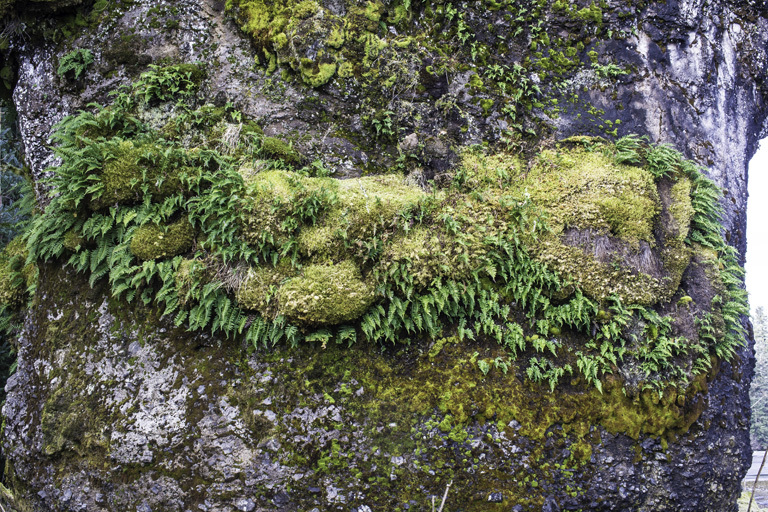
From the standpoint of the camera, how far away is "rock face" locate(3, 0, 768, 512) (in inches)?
245

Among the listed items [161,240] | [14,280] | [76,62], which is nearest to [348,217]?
[161,240]

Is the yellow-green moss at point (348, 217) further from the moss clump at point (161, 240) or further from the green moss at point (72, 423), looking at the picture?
the green moss at point (72, 423)

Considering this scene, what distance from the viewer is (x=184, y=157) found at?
6930 millimetres

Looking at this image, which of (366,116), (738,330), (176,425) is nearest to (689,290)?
(738,330)

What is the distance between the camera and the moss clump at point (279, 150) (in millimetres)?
7504

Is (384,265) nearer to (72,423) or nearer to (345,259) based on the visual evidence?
(345,259)

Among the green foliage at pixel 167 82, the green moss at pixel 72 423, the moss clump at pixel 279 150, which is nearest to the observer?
the green moss at pixel 72 423

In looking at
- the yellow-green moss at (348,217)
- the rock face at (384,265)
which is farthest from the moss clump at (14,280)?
the yellow-green moss at (348,217)

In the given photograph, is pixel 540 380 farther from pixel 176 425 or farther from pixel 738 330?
pixel 176 425

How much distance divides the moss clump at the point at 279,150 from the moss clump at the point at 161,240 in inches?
69.5

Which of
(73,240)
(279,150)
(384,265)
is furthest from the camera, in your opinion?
(279,150)

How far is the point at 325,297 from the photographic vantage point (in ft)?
20.6

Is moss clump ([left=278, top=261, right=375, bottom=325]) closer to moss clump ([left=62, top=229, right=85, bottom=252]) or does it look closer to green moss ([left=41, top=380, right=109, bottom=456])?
green moss ([left=41, top=380, right=109, bottom=456])

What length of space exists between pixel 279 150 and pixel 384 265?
9.13ft
